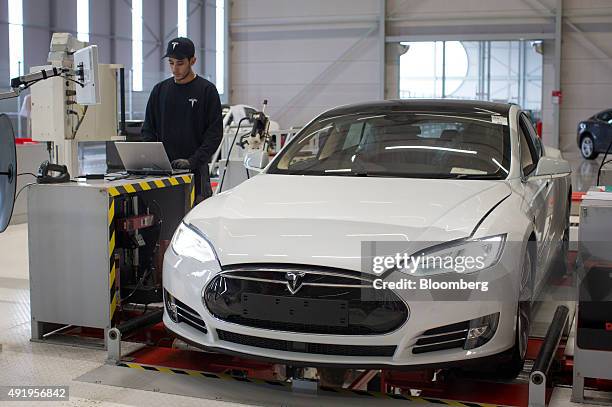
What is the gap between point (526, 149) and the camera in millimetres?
4781

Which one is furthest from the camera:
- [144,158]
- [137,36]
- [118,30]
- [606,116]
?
[137,36]

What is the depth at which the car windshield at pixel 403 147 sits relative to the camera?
14.2 ft

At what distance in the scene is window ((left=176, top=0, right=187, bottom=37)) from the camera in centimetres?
2697

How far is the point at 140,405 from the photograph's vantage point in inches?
142

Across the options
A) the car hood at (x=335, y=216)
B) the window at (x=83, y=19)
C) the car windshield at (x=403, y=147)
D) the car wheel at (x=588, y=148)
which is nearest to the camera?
the car hood at (x=335, y=216)

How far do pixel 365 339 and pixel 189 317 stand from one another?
83cm

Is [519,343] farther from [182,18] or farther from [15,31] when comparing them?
[182,18]

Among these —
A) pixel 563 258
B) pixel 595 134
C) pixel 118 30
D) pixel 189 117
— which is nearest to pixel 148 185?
pixel 189 117

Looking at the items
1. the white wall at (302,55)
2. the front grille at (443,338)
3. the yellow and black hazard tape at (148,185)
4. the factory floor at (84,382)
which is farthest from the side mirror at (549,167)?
the white wall at (302,55)

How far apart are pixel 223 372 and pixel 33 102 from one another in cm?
336

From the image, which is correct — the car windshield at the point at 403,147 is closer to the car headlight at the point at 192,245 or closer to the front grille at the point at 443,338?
the car headlight at the point at 192,245

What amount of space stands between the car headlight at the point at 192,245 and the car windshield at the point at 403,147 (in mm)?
913

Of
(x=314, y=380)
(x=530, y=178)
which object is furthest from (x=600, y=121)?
(x=314, y=380)

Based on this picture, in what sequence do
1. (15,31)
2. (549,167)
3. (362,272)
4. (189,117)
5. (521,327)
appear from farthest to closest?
(15,31) < (189,117) < (549,167) < (521,327) < (362,272)
